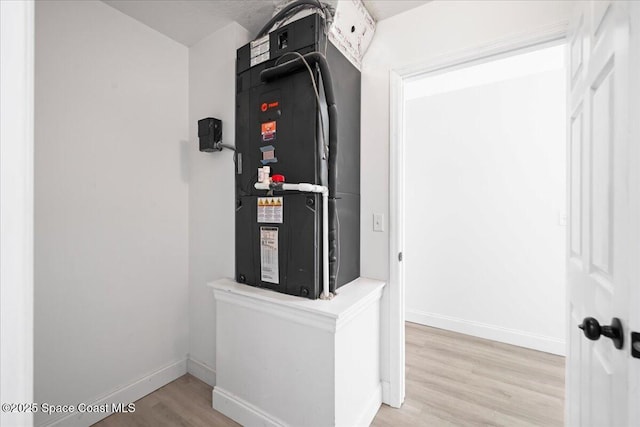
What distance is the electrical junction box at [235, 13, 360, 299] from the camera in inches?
53.5

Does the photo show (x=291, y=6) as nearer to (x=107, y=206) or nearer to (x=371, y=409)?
(x=107, y=206)

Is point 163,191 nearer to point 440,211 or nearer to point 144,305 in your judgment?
point 144,305

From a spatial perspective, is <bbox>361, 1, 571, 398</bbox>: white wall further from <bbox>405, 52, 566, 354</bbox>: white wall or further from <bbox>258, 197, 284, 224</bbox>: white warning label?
<bbox>405, 52, 566, 354</bbox>: white wall

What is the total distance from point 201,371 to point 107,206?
132cm

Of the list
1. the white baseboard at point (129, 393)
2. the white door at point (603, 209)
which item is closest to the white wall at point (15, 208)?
the white door at point (603, 209)

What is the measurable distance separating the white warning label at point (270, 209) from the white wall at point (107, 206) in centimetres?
89

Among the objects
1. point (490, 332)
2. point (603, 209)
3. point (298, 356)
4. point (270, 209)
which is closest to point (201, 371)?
point (298, 356)

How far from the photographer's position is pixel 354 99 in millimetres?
1706

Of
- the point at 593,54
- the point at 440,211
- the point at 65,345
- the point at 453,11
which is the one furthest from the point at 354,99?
the point at 65,345

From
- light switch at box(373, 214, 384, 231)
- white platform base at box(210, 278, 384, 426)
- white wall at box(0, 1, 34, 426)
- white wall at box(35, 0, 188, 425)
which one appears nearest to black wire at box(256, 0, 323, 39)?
white wall at box(35, 0, 188, 425)

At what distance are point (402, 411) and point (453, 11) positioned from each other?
7.92 feet

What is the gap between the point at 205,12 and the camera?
1.71 metres

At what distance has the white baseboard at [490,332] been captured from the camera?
89.7 inches

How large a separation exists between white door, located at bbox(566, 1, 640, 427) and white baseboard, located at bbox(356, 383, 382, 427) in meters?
0.92
